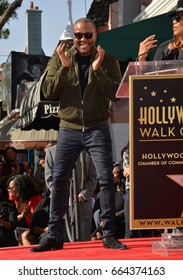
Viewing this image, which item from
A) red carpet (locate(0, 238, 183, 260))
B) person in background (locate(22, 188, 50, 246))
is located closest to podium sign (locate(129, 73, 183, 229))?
red carpet (locate(0, 238, 183, 260))

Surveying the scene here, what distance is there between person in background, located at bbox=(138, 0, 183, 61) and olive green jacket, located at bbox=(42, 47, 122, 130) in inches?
14.1

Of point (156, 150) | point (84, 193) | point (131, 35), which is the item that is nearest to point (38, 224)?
point (84, 193)

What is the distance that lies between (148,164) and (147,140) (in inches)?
6.3


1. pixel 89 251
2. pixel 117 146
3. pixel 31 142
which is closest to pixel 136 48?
pixel 117 146

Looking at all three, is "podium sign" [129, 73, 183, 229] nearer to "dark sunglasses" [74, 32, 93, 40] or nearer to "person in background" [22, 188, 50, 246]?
"dark sunglasses" [74, 32, 93, 40]

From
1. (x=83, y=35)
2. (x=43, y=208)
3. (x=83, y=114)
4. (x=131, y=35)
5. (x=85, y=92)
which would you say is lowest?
(x=43, y=208)

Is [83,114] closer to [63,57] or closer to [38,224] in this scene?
[63,57]

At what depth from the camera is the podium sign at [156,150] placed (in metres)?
5.79

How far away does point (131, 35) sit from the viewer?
1245 centimetres

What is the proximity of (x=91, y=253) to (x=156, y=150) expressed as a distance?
856 millimetres

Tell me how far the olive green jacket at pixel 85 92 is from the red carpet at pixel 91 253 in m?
0.94

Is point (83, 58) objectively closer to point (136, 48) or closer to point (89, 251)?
point (89, 251)

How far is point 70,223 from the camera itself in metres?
8.45

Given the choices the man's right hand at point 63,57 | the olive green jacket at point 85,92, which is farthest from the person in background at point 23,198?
the man's right hand at point 63,57
